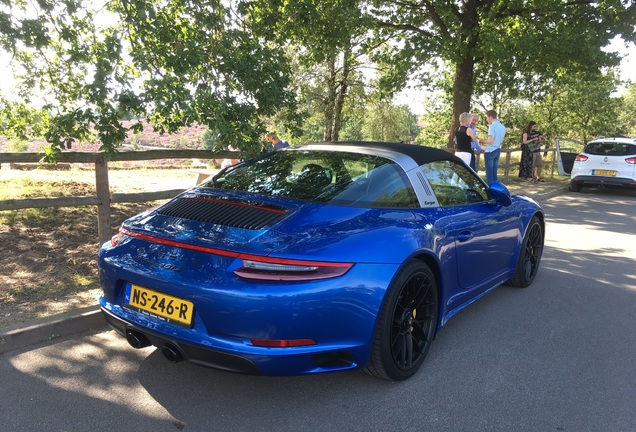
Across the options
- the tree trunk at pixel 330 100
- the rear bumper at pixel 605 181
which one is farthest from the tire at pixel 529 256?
the tree trunk at pixel 330 100

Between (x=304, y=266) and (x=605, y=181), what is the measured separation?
13545 mm

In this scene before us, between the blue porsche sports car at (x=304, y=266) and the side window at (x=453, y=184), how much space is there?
0.03 meters

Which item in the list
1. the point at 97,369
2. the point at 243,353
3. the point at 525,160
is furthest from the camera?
the point at 525,160

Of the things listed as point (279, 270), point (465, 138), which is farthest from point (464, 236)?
point (465, 138)

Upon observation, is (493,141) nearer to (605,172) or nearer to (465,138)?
(465,138)

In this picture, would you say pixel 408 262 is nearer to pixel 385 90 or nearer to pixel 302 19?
pixel 302 19

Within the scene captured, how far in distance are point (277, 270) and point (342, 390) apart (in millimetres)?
990

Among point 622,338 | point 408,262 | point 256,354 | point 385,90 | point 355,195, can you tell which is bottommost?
point 622,338

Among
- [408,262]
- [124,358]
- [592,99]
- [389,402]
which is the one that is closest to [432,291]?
[408,262]

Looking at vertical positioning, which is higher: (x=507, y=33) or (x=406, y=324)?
(x=507, y=33)

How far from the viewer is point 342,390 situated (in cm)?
296

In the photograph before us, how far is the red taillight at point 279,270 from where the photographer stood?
245 centimetres

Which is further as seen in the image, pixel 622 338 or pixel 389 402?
pixel 622 338

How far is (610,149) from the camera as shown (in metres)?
13.5
